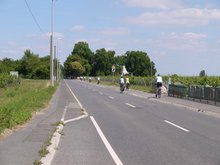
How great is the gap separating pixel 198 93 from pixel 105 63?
15648 centimetres

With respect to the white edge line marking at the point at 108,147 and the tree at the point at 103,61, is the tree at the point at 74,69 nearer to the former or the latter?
the tree at the point at 103,61

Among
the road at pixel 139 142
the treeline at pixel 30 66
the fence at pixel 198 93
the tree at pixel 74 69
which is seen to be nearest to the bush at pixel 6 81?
the fence at pixel 198 93

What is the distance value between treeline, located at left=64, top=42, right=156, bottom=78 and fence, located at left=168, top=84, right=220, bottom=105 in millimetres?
129231

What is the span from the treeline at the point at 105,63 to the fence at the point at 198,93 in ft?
424

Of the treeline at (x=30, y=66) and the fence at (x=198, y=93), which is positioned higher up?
the treeline at (x=30, y=66)

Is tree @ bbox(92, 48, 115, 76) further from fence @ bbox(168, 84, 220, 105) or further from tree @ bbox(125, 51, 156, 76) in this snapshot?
fence @ bbox(168, 84, 220, 105)

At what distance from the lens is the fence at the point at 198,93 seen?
29703 millimetres

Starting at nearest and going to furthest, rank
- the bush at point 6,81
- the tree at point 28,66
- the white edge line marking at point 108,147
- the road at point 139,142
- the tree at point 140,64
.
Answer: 1. the white edge line marking at point 108,147
2. the road at point 139,142
3. the bush at point 6,81
4. the tree at point 28,66
5. the tree at point 140,64

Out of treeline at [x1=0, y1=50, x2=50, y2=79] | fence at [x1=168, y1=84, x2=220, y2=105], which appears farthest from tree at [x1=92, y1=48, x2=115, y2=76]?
fence at [x1=168, y1=84, x2=220, y2=105]

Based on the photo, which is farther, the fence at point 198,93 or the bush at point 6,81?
the bush at point 6,81

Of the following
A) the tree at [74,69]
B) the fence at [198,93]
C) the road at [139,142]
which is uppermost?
the tree at [74,69]

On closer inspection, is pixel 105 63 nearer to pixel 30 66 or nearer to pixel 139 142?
pixel 30 66

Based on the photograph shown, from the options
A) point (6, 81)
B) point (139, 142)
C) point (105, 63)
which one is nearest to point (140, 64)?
point (105, 63)

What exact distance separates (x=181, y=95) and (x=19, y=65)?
13502cm
